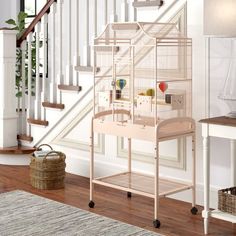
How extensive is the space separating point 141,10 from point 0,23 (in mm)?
3622

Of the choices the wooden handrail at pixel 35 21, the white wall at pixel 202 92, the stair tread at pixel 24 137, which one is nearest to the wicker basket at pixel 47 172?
the stair tread at pixel 24 137

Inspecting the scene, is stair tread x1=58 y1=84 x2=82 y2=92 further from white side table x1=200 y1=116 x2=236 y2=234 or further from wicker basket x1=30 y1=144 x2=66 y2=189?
white side table x1=200 y1=116 x2=236 y2=234

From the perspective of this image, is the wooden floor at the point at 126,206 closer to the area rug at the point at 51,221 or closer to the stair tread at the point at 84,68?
the area rug at the point at 51,221

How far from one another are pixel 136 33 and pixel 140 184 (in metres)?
1.19

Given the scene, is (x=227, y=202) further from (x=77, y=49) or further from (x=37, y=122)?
(x=37, y=122)

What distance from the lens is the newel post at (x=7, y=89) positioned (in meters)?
5.86

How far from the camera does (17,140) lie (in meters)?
6.11

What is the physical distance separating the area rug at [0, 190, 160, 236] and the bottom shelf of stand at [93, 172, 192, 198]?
284mm

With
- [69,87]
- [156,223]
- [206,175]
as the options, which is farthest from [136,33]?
[156,223]

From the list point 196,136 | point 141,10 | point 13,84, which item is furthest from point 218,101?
point 13,84

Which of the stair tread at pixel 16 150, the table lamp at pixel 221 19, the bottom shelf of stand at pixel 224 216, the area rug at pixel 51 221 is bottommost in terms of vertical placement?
the area rug at pixel 51 221

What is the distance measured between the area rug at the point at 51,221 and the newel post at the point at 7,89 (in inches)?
53.3

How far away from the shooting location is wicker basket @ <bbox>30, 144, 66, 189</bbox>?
5078mm

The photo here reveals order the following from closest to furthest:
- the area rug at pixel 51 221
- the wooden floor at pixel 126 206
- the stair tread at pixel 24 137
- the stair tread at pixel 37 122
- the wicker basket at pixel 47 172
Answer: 1. the area rug at pixel 51 221
2. the wooden floor at pixel 126 206
3. the wicker basket at pixel 47 172
4. the stair tread at pixel 37 122
5. the stair tread at pixel 24 137
